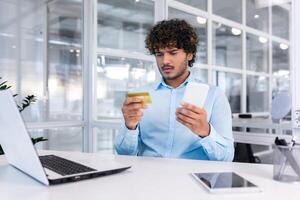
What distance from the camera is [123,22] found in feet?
14.2

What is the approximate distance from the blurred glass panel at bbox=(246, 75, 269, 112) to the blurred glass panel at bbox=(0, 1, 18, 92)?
244 centimetres

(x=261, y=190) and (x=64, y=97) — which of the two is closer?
(x=261, y=190)

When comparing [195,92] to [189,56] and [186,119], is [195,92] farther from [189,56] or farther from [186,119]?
[189,56]

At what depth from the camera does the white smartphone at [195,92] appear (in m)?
1.03

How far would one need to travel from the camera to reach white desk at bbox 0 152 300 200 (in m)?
0.74

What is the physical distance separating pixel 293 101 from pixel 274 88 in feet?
4.19

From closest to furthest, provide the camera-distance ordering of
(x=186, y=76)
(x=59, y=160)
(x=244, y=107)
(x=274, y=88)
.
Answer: (x=59, y=160), (x=186, y=76), (x=274, y=88), (x=244, y=107)

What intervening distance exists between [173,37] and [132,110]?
1.93 ft

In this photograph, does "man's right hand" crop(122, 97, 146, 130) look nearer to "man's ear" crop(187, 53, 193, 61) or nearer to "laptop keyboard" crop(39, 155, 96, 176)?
"laptop keyboard" crop(39, 155, 96, 176)

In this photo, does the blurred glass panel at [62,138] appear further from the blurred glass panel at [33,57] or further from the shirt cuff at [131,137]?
the shirt cuff at [131,137]

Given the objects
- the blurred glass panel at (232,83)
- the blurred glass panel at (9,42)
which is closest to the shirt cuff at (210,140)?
the blurred glass panel at (232,83)

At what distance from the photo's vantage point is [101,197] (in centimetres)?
73

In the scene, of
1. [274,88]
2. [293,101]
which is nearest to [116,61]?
[274,88]

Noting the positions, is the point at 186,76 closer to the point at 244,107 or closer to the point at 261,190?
the point at 261,190
